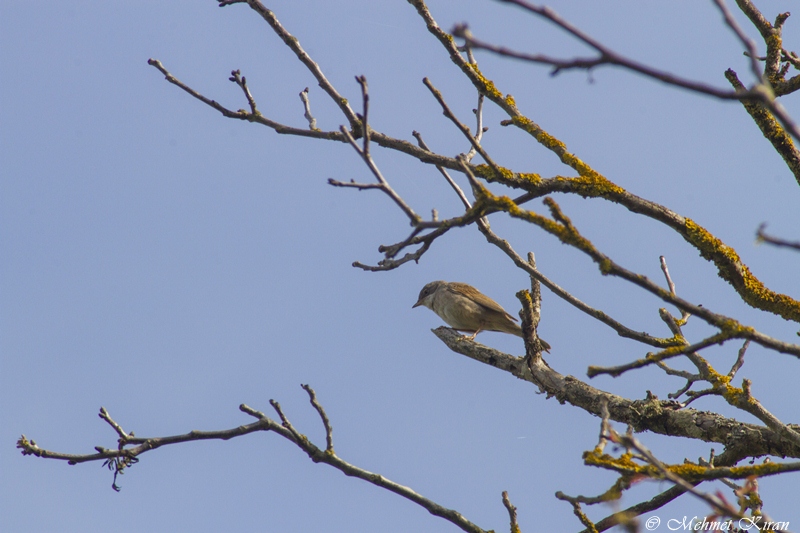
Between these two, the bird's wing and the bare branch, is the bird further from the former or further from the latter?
the bare branch

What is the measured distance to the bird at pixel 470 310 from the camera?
33.0 feet

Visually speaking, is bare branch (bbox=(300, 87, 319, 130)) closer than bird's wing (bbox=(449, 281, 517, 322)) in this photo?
Yes

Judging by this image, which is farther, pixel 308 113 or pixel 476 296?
pixel 476 296

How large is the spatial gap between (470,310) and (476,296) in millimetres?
277

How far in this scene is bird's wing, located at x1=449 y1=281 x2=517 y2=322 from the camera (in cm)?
999

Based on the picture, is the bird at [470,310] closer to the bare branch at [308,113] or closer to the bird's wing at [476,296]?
the bird's wing at [476,296]

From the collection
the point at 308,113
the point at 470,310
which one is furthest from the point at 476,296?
the point at 308,113

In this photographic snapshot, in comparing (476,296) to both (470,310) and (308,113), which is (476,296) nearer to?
(470,310)

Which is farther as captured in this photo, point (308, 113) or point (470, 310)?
point (470, 310)

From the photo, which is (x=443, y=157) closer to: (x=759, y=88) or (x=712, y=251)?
(x=712, y=251)

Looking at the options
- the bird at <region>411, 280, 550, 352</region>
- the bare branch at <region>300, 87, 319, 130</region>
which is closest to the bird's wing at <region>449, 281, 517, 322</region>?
the bird at <region>411, 280, 550, 352</region>

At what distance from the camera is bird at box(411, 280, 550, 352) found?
33.0ft

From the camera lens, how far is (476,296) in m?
10.3

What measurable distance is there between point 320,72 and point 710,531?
350cm
